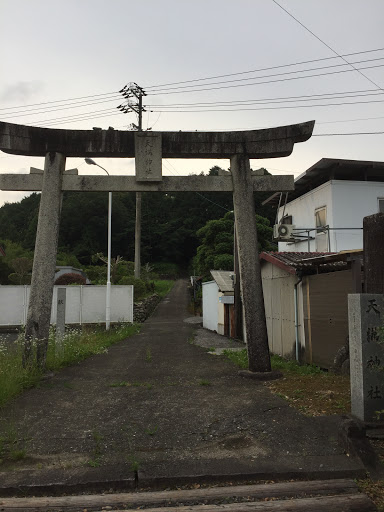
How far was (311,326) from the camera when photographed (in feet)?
30.8

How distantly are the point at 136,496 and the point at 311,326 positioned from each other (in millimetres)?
6724

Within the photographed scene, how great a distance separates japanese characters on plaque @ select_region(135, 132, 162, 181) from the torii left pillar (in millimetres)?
1724

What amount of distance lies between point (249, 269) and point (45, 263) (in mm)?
4327

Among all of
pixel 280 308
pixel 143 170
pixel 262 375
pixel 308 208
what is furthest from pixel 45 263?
pixel 308 208

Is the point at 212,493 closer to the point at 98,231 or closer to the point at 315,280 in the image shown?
the point at 315,280

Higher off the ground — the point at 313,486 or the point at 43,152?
the point at 43,152

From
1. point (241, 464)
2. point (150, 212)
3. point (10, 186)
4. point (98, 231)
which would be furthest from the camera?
point (150, 212)

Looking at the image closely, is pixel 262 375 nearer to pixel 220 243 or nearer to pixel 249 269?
pixel 249 269

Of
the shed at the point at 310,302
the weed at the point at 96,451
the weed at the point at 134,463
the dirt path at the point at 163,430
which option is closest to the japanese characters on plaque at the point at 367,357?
the dirt path at the point at 163,430

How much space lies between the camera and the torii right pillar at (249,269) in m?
8.06

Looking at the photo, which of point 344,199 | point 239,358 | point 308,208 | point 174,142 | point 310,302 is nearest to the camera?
point 174,142

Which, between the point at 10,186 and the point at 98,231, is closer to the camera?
the point at 10,186

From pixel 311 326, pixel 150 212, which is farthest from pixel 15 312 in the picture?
pixel 150 212

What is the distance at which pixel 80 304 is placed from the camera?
20.8 m
